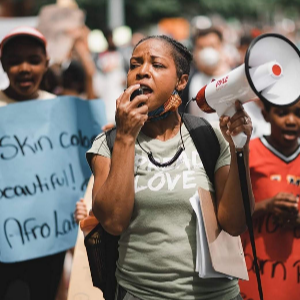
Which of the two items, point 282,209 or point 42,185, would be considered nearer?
point 282,209

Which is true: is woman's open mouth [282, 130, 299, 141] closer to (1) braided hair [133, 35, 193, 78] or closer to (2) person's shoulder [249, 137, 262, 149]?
(2) person's shoulder [249, 137, 262, 149]

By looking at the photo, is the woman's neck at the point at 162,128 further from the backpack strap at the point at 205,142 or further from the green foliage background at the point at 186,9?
the green foliage background at the point at 186,9

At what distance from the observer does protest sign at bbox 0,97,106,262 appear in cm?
416

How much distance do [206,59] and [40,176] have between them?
256 centimetres

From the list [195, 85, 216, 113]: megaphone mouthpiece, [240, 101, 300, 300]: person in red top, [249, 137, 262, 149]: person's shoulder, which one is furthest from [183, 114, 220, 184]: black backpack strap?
[249, 137, 262, 149]: person's shoulder

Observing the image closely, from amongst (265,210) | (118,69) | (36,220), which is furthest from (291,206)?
(118,69)

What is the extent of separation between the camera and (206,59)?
626cm

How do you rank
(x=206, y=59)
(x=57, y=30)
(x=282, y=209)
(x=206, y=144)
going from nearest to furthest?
(x=206, y=144) → (x=282, y=209) → (x=57, y=30) → (x=206, y=59)

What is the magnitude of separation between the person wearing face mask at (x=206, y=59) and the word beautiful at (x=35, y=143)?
4.81 ft

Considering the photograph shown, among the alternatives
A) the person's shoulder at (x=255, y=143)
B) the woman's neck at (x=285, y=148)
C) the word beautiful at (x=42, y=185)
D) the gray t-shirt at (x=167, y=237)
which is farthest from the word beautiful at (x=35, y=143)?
the gray t-shirt at (x=167, y=237)

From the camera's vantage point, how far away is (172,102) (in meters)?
2.79

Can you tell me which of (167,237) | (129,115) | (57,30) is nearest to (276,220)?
(167,237)

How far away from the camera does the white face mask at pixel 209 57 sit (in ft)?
20.3

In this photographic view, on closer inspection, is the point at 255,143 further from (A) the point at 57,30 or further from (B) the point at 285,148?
(A) the point at 57,30
